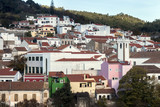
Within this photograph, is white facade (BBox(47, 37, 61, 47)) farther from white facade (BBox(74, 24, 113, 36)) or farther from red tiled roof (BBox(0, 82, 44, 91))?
red tiled roof (BBox(0, 82, 44, 91))

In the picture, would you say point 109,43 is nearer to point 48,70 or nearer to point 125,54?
point 125,54

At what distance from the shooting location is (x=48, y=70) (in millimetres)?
40656

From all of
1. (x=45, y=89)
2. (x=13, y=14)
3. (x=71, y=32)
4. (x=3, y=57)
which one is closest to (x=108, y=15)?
(x=13, y=14)

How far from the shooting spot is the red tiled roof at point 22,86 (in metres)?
33.4

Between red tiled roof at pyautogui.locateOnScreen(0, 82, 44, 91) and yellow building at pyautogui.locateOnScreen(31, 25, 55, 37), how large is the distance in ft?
141

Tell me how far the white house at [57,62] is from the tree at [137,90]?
335 inches

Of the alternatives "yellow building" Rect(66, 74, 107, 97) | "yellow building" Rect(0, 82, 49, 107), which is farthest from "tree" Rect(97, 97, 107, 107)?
"yellow building" Rect(0, 82, 49, 107)

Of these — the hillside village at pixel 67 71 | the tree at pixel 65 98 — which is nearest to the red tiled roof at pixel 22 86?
the hillside village at pixel 67 71

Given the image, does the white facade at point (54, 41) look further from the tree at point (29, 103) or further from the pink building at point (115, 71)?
the tree at point (29, 103)

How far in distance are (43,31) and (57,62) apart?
1511 inches

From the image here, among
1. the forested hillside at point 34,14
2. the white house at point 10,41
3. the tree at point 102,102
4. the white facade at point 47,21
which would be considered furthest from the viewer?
the forested hillside at point 34,14

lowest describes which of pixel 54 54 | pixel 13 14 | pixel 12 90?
pixel 12 90

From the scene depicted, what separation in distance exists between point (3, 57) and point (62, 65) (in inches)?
434

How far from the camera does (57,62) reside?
134 ft
